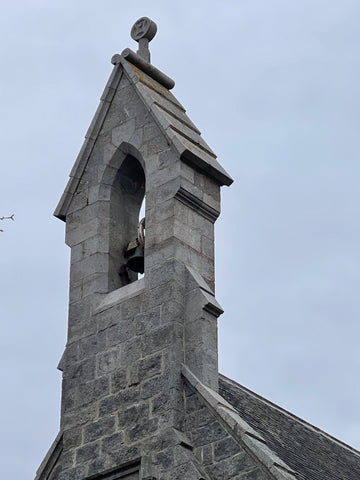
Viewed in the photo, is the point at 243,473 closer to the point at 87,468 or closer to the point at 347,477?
the point at 87,468

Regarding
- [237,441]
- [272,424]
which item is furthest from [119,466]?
[272,424]

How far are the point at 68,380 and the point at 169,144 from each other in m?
3.34

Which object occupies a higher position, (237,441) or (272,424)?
(272,424)

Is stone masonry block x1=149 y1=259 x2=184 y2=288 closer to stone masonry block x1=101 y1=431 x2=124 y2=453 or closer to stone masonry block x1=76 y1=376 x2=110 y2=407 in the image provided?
stone masonry block x1=76 y1=376 x2=110 y2=407

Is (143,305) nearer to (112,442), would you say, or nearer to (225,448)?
(112,442)

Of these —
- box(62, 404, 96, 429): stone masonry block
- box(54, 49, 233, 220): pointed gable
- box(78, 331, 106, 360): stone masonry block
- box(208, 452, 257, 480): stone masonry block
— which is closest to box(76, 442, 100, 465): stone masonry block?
box(62, 404, 96, 429): stone masonry block

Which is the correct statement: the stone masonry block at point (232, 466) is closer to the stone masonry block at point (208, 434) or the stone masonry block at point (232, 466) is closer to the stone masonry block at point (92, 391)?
the stone masonry block at point (208, 434)

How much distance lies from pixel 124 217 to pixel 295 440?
13.7 ft

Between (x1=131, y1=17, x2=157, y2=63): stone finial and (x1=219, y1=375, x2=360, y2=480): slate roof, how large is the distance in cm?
496

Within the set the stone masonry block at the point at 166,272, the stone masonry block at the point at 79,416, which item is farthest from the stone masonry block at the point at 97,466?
the stone masonry block at the point at 166,272

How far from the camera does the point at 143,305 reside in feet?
50.2

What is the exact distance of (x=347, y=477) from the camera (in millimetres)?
18078

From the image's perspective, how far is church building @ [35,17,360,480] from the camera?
1406 centimetres

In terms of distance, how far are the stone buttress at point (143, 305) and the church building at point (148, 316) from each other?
17mm
